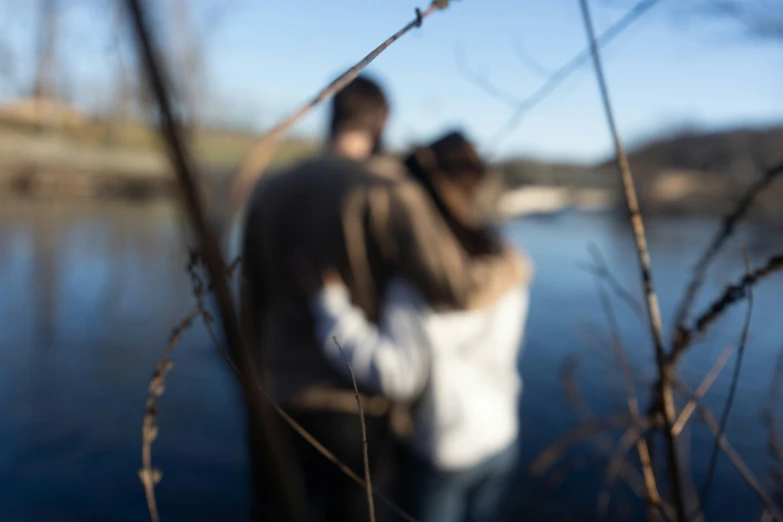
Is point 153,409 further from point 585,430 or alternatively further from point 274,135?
point 585,430

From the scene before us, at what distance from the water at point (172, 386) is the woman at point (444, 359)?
0.19 metres

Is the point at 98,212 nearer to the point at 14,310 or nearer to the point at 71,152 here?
the point at 71,152

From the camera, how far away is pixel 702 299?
3.83 metres

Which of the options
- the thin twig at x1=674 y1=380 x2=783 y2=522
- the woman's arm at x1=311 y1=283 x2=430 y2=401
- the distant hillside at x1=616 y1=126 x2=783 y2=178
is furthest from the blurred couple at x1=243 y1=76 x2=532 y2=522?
the distant hillside at x1=616 y1=126 x2=783 y2=178

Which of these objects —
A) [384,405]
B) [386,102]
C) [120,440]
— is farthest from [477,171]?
[120,440]

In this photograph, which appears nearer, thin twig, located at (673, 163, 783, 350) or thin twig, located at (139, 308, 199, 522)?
thin twig, located at (139, 308, 199, 522)

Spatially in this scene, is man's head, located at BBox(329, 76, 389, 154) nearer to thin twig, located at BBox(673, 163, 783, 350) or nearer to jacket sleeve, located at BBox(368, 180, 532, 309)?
jacket sleeve, located at BBox(368, 180, 532, 309)

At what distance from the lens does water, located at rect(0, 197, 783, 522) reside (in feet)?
7.22

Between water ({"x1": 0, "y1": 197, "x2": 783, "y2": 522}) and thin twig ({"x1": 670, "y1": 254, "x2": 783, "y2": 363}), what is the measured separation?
23cm

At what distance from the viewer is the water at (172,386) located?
220 centimetres

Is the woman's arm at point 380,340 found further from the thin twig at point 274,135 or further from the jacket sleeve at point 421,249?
the thin twig at point 274,135

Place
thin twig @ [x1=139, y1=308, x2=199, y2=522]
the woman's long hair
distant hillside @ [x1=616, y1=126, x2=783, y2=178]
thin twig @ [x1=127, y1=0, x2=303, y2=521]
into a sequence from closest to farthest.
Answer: thin twig @ [x1=127, y1=0, x2=303, y2=521] < thin twig @ [x1=139, y1=308, x2=199, y2=522] < the woman's long hair < distant hillside @ [x1=616, y1=126, x2=783, y2=178]

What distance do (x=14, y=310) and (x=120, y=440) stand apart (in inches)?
90.5

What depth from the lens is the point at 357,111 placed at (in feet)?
3.86
